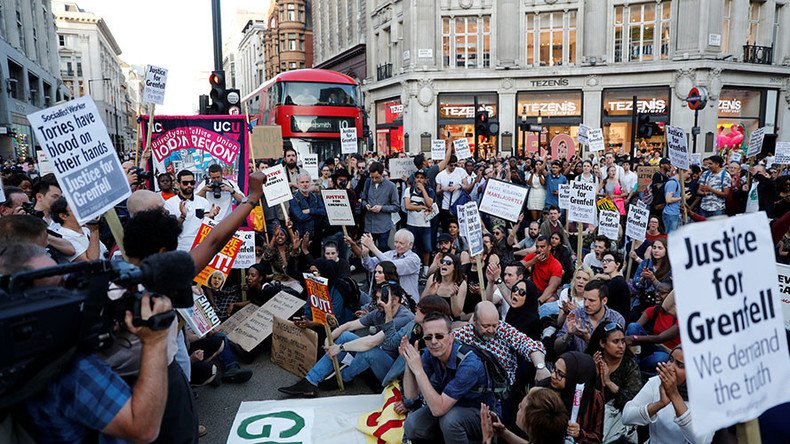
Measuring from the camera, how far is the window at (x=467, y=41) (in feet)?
101

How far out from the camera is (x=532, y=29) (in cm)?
3017

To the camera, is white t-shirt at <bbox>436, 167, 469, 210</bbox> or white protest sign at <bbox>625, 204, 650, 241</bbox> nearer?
white protest sign at <bbox>625, 204, 650, 241</bbox>

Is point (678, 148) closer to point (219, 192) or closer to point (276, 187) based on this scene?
point (276, 187)

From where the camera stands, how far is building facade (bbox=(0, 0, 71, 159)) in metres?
32.4

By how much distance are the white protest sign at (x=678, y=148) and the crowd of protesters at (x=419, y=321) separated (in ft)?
4.32

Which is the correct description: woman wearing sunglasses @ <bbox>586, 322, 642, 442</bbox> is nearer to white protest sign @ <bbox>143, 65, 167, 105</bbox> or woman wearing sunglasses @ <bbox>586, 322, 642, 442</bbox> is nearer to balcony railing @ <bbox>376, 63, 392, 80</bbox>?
white protest sign @ <bbox>143, 65, 167, 105</bbox>

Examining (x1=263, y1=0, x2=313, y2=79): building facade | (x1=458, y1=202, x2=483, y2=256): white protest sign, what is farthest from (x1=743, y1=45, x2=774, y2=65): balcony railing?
(x1=263, y1=0, x2=313, y2=79): building facade

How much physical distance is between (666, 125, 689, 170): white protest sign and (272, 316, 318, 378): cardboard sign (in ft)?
21.6

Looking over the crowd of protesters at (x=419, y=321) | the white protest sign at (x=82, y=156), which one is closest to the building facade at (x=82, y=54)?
the crowd of protesters at (x=419, y=321)

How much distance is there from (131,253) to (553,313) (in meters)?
4.75

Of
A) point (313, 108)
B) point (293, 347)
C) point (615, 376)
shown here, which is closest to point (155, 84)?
point (293, 347)

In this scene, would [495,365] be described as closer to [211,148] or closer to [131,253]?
[131,253]

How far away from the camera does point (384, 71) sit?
3562 centimetres

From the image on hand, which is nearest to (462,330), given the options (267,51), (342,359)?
(342,359)
